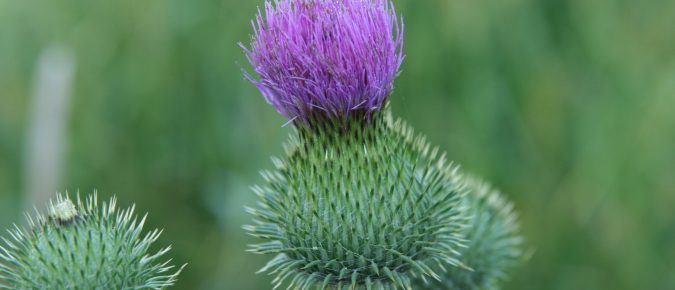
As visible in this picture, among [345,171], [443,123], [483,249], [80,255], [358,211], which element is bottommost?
[80,255]

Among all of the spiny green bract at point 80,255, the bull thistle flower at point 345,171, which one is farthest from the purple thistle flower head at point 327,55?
the spiny green bract at point 80,255

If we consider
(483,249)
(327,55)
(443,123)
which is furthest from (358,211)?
(443,123)

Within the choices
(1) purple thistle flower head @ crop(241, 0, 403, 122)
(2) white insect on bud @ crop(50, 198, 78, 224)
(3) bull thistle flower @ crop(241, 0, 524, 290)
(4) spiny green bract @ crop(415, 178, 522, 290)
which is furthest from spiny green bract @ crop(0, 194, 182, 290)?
(4) spiny green bract @ crop(415, 178, 522, 290)

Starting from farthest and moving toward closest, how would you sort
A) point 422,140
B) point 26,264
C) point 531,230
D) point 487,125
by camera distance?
1. point 487,125
2. point 531,230
3. point 422,140
4. point 26,264

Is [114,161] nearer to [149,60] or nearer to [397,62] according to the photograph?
[149,60]

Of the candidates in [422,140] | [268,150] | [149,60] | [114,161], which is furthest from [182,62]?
[422,140]

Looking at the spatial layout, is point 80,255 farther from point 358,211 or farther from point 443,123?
point 443,123

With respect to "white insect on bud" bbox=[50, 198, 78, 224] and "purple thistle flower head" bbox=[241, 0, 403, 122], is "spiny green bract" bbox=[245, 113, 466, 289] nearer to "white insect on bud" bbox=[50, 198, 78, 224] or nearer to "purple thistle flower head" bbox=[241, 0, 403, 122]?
"purple thistle flower head" bbox=[241, 0, 403, 122]
